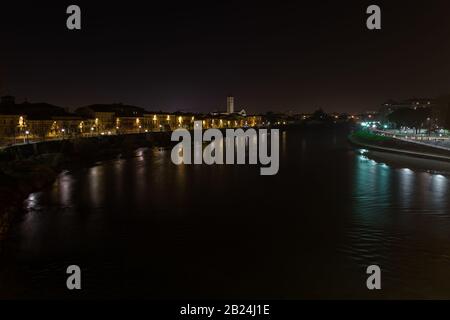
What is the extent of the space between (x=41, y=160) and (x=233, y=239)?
19.5m

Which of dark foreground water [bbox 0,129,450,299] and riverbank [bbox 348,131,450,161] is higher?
riverbank [bbox 348,131,450,161]

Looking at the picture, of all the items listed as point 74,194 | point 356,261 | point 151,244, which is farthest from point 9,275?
point 74,194

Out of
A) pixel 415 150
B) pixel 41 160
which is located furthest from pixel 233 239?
pixel 415 150

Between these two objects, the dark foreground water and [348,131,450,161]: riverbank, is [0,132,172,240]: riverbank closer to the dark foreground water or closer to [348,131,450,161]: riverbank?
the dark foreground water

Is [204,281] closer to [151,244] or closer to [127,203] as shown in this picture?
[151,244]

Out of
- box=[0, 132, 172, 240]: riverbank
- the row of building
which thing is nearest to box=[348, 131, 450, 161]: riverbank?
box=[0, 132, 172, 240]: riverbank

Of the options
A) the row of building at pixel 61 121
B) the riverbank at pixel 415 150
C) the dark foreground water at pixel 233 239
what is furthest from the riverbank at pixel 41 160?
the riverbank at pixel 415 150

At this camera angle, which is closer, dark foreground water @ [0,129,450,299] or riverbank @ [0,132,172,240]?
dark foreground water @ [0,129,450,299]

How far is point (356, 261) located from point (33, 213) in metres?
11.4

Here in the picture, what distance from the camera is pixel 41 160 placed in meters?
29.4

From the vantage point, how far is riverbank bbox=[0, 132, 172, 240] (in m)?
18.2

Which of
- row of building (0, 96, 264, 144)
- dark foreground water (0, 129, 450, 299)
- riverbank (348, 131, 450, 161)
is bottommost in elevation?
dark foreground water (0, 129, 450, 299)

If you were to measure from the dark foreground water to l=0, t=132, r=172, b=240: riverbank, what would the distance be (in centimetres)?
71

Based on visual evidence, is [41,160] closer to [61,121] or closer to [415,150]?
[61,121]
